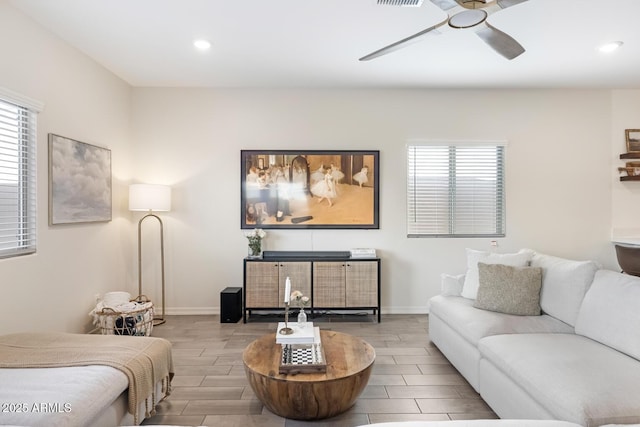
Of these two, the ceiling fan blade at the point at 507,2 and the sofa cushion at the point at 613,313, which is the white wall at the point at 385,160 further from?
the ceiling fan blade at the point at 507,2

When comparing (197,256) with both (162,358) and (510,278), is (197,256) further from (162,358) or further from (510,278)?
(510,278)

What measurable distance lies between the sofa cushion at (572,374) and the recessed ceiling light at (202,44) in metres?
3.32

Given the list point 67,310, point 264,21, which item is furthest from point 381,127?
point 67,310

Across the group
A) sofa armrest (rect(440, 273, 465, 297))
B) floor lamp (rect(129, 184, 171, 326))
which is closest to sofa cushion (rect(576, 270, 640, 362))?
sofa armrest (rect(440, 273, 465, 297))

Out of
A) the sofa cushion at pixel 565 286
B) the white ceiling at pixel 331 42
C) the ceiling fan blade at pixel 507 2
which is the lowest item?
the sofa cushion at pixel 565 286

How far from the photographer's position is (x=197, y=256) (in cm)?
450

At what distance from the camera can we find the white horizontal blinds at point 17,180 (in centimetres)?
267

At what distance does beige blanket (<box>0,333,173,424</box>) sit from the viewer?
76.0 inches

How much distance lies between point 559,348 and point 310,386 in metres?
1.49

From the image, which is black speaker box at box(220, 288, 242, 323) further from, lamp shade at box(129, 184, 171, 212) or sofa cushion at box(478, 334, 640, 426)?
sofa cushion at box(478, 334, 640, 426)

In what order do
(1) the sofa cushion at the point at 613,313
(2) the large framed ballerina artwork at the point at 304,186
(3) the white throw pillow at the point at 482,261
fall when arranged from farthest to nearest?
(2) the large framed ballerina artwork at the point at 304,186
(3) the white throw pillow at the point at 482,261
(1) the sofa cushion at the point at 613,313

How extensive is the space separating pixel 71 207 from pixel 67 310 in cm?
95

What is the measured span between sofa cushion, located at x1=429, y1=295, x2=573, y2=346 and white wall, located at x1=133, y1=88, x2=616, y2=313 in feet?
5.26

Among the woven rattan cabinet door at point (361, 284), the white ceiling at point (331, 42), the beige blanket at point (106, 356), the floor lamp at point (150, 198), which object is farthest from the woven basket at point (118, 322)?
the white ceiling at point (331, 42)
